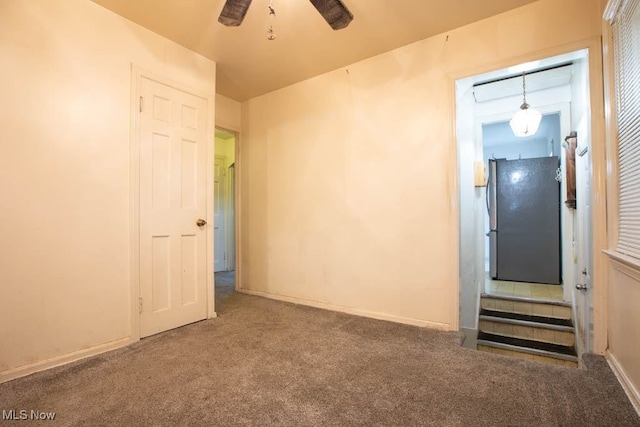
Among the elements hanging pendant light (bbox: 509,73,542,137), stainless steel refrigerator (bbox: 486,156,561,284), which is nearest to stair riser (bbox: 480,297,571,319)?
stainless steel refrigerator (bbox: 486,156,561,284)

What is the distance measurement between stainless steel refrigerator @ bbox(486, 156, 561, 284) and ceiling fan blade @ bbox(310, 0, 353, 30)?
4.21 metres

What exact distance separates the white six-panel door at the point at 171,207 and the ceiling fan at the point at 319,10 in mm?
1114

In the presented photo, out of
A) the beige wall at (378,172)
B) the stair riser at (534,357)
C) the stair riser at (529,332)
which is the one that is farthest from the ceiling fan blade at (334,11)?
the stair riser at (529,332)

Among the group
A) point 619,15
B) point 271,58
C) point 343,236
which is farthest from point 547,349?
point 271,58

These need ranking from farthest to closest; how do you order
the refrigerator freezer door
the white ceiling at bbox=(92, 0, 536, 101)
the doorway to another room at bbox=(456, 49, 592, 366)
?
the refrigerator freezer door, the doorway to another room at bbox=(456, 49, 592, 366), the white ceiling at bbox=(92, 0, 536, 101)

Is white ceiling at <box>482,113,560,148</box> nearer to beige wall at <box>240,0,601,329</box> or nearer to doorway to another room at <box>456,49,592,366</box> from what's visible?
doorway to another room at <box>456,49,592,366</box>

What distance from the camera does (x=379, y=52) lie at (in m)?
2.75

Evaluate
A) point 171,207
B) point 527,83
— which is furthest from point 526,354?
point 171,207

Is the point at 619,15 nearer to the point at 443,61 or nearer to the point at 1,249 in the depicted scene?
the point at 443,61

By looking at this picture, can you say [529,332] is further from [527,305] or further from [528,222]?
[528,222]

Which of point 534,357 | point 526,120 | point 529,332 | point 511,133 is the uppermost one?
point 511,133

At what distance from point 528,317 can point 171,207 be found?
423 centimetres

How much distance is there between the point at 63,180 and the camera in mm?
1940

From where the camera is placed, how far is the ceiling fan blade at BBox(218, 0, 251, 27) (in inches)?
64.0
